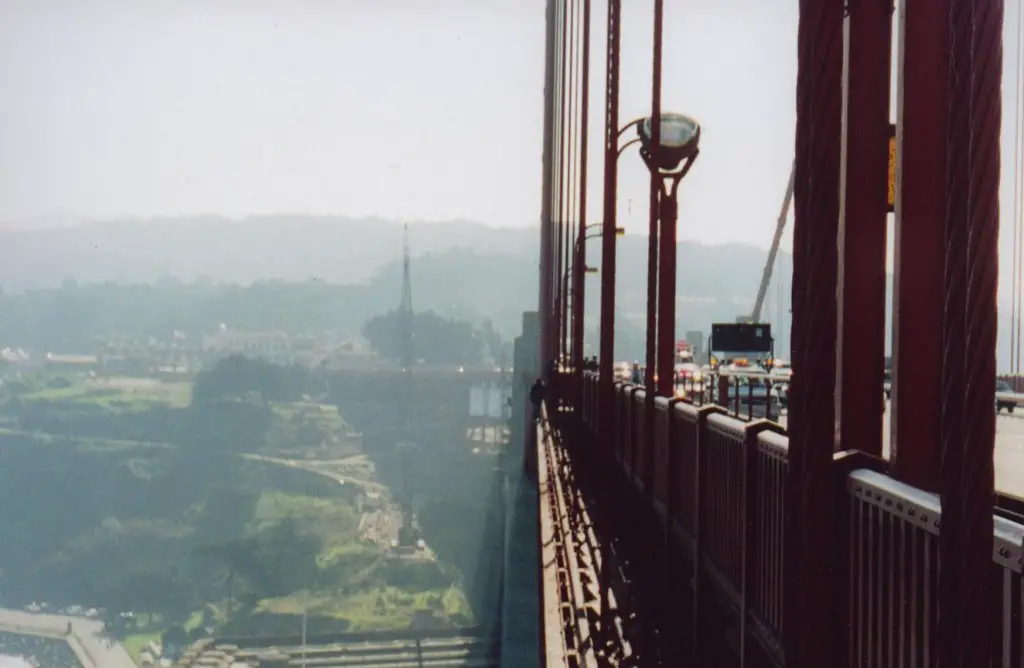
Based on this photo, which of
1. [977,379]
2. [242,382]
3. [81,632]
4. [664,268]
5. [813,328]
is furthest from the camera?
[242,382]

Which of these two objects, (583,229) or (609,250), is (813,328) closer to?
(609,250)

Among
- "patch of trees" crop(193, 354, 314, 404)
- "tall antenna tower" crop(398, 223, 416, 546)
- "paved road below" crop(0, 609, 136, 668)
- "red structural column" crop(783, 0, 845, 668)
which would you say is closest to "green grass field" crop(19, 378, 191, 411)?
"patch of trees" crop(193, 354, 314, 404)

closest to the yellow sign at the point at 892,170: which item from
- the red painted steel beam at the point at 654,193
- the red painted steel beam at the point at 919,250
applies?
the red painted steel beam at the point at 919,250

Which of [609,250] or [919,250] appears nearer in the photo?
[919,250]

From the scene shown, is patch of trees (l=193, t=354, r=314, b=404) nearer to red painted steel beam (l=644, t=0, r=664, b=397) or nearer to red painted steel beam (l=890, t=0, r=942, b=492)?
red painted steel beam (l=644, t=0, r=664, b=397)

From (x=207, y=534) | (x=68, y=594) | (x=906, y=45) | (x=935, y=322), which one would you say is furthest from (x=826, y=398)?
(x=207, y=534)

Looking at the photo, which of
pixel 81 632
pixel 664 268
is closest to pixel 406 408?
pixel 81 632

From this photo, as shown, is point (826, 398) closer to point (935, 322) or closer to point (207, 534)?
point (935, 322)
